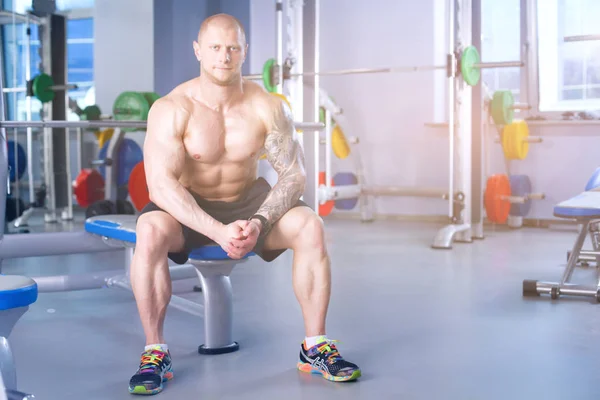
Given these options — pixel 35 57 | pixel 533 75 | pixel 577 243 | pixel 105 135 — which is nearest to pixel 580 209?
pixel 577 243

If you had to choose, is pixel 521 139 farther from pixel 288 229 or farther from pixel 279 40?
pixel 288 229

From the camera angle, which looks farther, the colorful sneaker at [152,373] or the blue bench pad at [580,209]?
the blue bench pad at [580,209]

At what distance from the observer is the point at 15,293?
1.37m

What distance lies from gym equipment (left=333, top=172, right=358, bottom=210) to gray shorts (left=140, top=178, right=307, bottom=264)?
4012 millimetres

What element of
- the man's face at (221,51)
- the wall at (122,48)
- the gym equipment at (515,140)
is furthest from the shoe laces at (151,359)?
the wall at (122,48)

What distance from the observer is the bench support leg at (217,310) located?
2281 mm

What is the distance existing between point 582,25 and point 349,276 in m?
3.41

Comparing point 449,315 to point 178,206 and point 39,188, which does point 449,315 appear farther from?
point 39,188

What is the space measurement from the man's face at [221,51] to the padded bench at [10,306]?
88 cm

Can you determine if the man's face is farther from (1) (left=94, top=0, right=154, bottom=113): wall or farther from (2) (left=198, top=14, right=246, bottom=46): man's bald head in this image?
(1) (left=94, top=0, right=154, bottom=113): wall

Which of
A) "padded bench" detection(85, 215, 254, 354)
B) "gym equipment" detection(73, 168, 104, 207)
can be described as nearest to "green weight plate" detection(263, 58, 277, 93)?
"gym equipment" detection(73, 168, 104, 207)

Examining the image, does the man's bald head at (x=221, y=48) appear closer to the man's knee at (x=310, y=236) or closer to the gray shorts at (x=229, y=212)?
the gray shorts at (x=229, y=212)

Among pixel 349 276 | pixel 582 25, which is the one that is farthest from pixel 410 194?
pixel 349 276

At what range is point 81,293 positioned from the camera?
3383 mm
